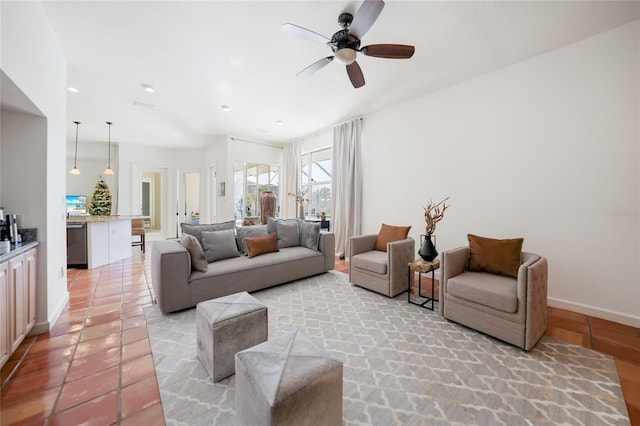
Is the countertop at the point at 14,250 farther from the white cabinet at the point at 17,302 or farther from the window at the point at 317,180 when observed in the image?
the window at the point at 317,180

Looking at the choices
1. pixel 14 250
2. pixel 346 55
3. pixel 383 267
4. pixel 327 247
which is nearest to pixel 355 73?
pixel 346 55

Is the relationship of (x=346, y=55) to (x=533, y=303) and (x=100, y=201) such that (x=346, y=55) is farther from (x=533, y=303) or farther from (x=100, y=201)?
(x=100, y=201)

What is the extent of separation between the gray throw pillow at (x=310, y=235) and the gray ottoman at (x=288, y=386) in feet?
8.06

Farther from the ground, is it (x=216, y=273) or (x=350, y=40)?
(x=350, y=40)

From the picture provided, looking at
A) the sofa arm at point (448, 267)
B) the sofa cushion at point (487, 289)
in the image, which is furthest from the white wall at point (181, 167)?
the sofa cushion at point (487, 289)

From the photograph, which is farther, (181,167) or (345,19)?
(181,167)

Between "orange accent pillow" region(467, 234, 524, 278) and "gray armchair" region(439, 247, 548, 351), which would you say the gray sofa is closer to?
"gray armchair" region(439, 247, 548, 351)

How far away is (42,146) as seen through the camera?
82.4 inches

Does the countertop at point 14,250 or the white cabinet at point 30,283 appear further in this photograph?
the white cabinet at point 30,283

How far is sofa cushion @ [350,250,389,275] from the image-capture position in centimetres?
291

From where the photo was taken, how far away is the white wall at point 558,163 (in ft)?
7.51

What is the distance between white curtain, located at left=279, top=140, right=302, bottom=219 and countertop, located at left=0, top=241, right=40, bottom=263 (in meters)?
4.66

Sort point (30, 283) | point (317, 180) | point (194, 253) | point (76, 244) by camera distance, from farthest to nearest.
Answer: point (317, 180)
point (76, 244)
point (194, 253)
point (30, 283)

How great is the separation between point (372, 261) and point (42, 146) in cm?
347
